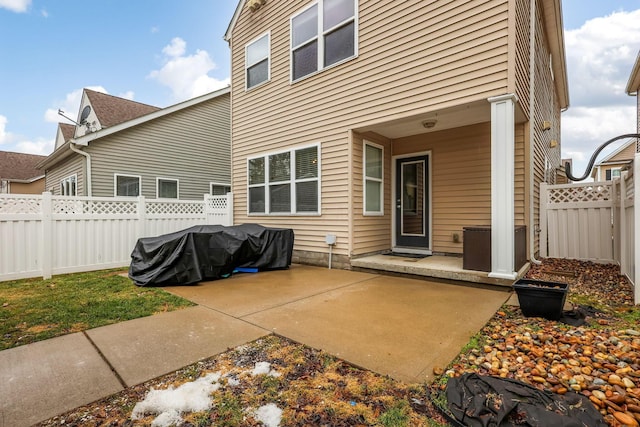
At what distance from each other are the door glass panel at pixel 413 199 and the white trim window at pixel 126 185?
8.91m

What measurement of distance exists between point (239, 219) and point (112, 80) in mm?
14111

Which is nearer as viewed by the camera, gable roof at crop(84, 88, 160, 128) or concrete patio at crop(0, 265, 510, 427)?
concrete patio at crop(0, 265, 510, 427)

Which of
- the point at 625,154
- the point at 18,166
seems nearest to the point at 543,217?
the point at 625,154

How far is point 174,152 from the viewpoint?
1124 centimetres

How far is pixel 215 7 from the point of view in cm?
986

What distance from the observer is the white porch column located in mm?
4086

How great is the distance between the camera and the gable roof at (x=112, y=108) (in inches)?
461

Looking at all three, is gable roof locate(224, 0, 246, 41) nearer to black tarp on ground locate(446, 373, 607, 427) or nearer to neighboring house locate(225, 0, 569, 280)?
neighboring house locate(225, 0, 569, 280)

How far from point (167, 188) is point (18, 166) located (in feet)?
63.0

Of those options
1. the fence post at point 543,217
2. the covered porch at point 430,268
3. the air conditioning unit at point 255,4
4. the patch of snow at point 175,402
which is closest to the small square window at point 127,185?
the air conditioning unit at point 255,4

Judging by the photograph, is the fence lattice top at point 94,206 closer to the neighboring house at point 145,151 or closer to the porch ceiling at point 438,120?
the neighboring house at point 145,151

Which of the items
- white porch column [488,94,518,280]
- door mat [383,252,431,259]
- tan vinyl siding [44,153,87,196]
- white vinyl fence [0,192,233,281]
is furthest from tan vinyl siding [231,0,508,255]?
tan vinyl siding [44,153,87,196]

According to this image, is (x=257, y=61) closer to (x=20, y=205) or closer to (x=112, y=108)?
(x=20, y=205)

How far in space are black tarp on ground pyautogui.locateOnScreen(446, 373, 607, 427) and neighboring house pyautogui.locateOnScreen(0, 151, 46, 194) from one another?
26971mm
